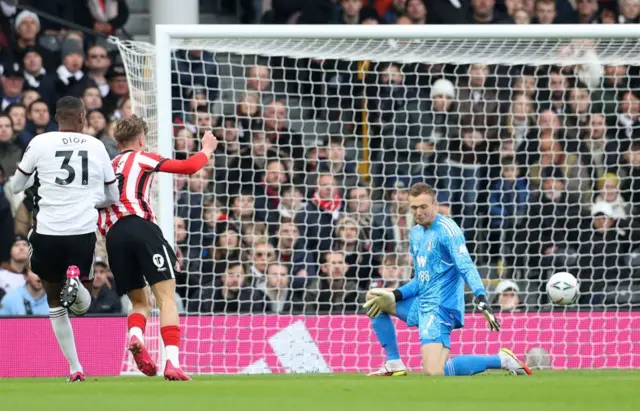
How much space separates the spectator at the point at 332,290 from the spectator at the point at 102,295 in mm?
1838

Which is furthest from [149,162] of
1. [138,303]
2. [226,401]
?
[226,401]

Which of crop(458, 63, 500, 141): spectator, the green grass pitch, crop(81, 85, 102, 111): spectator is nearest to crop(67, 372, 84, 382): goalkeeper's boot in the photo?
the green grass pitch

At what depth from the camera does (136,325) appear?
912 cm

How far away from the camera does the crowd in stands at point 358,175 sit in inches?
515

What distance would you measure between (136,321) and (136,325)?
5 cm

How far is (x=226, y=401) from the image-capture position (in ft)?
22.2

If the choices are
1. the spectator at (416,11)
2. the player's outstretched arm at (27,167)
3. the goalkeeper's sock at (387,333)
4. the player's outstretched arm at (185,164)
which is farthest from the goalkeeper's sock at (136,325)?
the spectator at (416,11)

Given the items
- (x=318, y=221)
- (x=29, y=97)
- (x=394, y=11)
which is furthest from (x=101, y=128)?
(x=394, y=11)

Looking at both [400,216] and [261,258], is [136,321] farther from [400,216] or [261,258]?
[400,216]

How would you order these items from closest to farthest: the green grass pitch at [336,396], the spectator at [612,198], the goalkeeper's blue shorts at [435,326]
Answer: the green grass pitch at [336,396] < the goalkeeper's blue shorts at [435,326] < the spectator at [612,198]

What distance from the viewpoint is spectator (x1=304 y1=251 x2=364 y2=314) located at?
12.9 m

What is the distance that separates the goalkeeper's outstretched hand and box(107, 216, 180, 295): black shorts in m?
1.81

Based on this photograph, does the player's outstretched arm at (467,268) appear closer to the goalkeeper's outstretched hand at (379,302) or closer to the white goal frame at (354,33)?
the goalkeeper's outstretched hand at (379,302)

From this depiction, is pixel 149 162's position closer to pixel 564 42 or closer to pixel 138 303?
pixel 138 303
